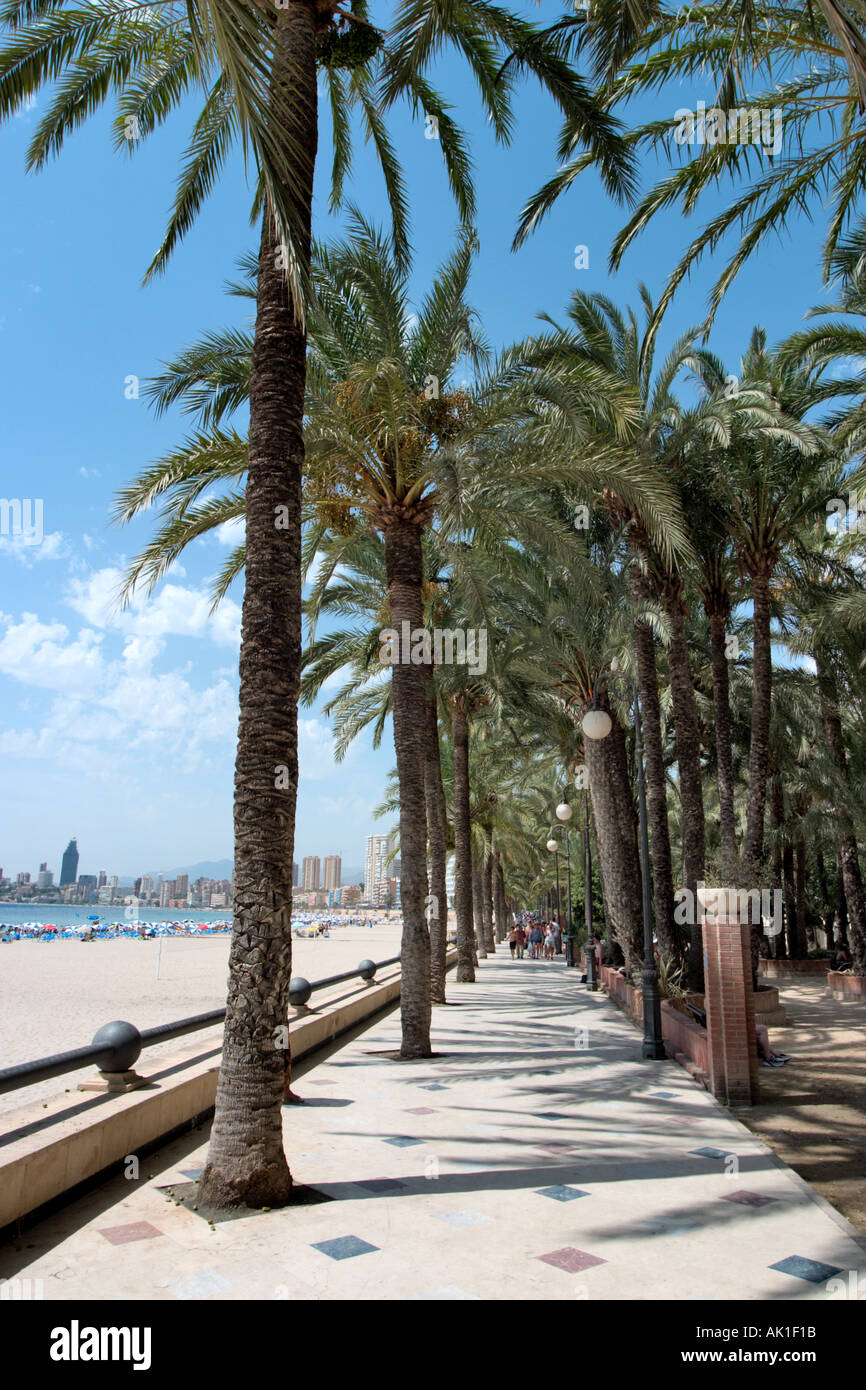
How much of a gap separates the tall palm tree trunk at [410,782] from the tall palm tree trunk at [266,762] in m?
5.15

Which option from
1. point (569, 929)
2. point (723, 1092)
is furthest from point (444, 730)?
point (723, 1092)

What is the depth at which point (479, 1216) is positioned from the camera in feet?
16.7

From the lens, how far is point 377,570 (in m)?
16.9

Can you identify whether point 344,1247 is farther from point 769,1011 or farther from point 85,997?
point 85,997

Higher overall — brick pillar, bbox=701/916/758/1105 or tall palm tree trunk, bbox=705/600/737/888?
tall palm tree trunk, bbox=705/600/737/888

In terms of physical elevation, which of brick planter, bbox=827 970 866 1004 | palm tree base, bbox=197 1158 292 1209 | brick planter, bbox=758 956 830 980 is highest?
palm tree base, bbox=197 1158 292 1209

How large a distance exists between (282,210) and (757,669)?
13645 millimetres

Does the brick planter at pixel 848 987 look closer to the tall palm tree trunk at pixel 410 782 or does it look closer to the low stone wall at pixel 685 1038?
the low stone wall at pixel 685 1038

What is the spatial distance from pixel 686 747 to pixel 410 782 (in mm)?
7463

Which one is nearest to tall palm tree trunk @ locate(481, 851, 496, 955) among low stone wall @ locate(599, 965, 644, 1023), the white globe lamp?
low stone wall @ locate(599, 965, 644, 1023)

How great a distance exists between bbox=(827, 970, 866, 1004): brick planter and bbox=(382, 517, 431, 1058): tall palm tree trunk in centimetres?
1418

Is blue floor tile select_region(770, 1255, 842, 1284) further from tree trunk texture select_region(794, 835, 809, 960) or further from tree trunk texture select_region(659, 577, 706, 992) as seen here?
tree trunk texture select_region(794, 835, 809, 960)

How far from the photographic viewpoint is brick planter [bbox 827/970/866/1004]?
68.4 feet

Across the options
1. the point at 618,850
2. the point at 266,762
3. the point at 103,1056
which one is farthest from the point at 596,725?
the point at 103,1056
